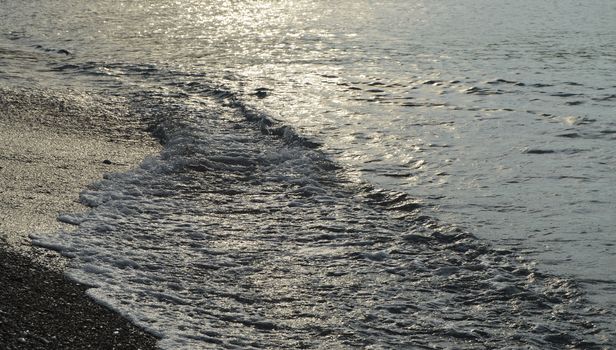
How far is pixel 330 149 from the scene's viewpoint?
256 inches

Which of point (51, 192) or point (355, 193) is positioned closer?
point (51, 192)

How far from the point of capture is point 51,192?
5141 mm

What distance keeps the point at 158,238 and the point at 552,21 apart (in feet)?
34.3

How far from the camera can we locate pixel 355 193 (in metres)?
5.50

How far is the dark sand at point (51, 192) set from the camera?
3365 mm

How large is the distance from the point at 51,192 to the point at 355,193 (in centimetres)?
198

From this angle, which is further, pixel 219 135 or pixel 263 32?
pixel 263 32

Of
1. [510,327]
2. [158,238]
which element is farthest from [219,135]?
[510,327]

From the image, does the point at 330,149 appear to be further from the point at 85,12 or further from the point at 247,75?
the point at 85,12

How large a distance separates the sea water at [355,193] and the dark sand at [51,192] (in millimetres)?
153

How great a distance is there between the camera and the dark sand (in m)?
3.37

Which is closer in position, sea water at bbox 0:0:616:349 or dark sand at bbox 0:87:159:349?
dark sand at bbox 0:87:159:349

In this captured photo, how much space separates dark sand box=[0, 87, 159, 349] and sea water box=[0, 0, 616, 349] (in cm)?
15

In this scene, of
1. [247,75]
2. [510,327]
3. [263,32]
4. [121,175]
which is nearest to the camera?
[510,327]
